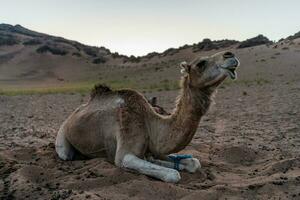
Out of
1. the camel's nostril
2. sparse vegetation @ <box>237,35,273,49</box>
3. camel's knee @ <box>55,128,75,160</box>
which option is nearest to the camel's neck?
the camel's nostril

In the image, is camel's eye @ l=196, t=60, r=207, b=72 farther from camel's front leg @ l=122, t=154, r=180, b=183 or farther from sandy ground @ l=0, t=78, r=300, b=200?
camel's front leg @ l=122, t=154, r=180, b=183

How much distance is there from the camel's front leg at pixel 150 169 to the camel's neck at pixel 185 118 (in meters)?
0.31

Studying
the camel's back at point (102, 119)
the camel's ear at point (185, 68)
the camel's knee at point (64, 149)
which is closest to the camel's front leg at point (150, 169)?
the camel's back at point (102, 119)

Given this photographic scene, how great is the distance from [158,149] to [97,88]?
1.60 metres

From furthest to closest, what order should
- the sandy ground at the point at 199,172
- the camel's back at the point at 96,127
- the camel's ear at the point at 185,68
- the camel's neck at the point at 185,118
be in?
the camel's back at the point at 96,127, the camel's ear at the point at 185,68, the camel's neck at the point at 185,118, the sandy ground at the point at 199,172

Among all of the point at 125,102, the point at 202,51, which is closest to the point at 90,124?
the point at 125,102

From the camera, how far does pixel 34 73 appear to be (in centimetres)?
5838

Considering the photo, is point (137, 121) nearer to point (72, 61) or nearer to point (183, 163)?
point (183, 163)

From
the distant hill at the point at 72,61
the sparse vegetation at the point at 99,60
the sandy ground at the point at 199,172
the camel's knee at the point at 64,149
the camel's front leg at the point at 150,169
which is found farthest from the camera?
the sparse vegetation at the point at 99,60

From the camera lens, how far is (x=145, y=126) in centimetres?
657

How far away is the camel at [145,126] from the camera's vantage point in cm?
599

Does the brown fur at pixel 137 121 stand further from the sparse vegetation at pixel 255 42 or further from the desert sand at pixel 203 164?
the sparse vegetation at pixel 255 42

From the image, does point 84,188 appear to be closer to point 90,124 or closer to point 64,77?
point 90,124

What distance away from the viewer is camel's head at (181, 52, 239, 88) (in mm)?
5633
